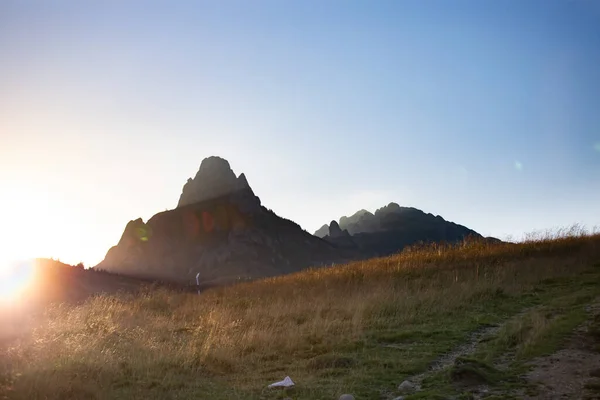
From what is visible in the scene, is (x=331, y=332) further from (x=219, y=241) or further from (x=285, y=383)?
(x=219, y=241)

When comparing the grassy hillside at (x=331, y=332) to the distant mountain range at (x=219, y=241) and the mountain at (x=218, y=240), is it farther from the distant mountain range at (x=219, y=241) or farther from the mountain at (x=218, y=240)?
the distant mountain range at (x=219, y=241)

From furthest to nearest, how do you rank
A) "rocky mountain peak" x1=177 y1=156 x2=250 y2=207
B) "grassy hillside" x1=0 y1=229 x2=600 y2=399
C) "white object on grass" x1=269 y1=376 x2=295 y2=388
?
1. "rocky mountain peak" x1=177 y1=156 x2=250 y2=207
2. "white object on grass" x1=269 y1=376 x2=295 y2=388
3. "grassy hillside" x1=0 y1=229 x2=600 y2=399

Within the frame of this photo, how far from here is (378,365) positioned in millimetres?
9102

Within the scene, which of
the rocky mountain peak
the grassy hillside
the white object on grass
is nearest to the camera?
the grassy hillside

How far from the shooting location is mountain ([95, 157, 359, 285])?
6024 inches

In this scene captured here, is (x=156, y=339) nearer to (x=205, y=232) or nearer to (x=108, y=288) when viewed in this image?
(x=108, y=288)

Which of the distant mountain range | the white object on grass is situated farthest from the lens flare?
the distant mountain range

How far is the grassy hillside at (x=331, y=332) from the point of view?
7762 mm

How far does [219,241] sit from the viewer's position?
162500 mm

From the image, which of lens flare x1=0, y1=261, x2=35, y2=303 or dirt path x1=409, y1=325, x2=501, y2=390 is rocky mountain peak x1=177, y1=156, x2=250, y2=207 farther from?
dirt path x1=409, y1=325, x2=501, y2=390

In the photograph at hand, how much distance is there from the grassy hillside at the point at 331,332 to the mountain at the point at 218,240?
12489 centimetres

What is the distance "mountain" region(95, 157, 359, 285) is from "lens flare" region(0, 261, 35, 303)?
112 metres

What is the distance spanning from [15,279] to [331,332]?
A: 70.0ft

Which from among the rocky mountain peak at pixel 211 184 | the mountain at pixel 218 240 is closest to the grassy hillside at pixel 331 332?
the mountain at pixel 218 240
